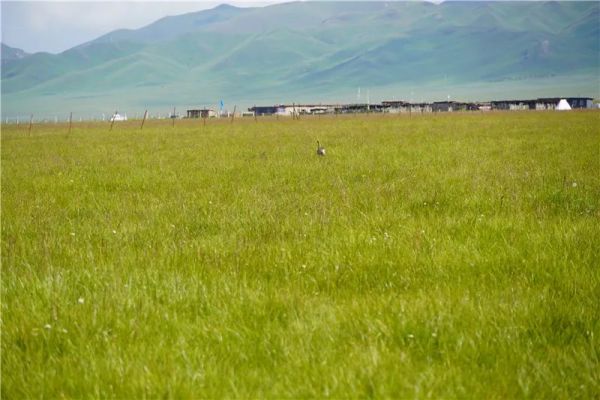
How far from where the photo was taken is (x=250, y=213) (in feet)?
32.4

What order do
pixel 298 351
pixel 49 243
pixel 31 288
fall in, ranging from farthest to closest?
pixel 49 243 < pixel 31 288 < pixel 298 351

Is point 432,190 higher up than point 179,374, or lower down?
higher up

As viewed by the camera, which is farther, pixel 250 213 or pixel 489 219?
pixel 250 213

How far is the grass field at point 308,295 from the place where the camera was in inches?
169

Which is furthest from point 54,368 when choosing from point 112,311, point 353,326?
point 353,326

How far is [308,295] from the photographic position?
19.3 ft

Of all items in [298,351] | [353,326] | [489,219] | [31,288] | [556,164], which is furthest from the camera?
[556,164]

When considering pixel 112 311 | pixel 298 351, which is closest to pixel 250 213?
pixel 112 311

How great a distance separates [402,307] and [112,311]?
2.77m

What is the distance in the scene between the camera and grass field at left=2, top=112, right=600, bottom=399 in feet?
14.1

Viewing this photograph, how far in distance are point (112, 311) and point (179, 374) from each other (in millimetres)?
1403

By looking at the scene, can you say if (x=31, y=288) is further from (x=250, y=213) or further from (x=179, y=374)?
(x=250, y=213)

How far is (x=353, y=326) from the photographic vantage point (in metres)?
5.07

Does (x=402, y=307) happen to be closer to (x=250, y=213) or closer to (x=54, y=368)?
(x=54, y=368)
